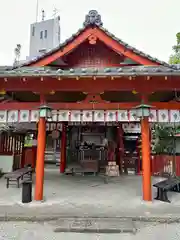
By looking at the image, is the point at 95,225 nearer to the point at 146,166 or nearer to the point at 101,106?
the point at 146,166

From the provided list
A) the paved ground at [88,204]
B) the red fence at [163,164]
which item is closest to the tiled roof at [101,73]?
the paved ground at [88,204]

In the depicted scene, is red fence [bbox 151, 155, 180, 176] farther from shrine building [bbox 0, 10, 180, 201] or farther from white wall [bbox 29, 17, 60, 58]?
white wall [bbox 29, 17, 60, 58]

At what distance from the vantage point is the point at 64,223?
557cm

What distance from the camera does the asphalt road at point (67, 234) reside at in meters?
4.88

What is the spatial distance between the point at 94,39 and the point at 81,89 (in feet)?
6.07

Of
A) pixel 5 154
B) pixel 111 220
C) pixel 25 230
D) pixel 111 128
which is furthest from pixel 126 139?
pixel 25 230

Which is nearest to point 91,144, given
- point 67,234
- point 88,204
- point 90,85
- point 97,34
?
point 88,204

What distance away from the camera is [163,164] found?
43.5 feet

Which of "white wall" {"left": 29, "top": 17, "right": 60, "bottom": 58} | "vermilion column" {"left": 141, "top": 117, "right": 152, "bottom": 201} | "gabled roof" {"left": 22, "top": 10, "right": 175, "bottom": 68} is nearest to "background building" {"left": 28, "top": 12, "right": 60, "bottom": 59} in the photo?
"white wall" {"left": 29, "top": 17, "right": 60, "bottom": 58}

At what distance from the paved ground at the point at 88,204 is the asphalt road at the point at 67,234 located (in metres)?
0.38

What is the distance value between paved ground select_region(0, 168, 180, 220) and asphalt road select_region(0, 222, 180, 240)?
1.23 ft

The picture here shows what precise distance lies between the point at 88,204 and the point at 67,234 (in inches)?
73.4

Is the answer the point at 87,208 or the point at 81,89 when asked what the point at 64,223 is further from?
the point at 81,89

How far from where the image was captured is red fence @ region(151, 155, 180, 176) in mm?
12422
